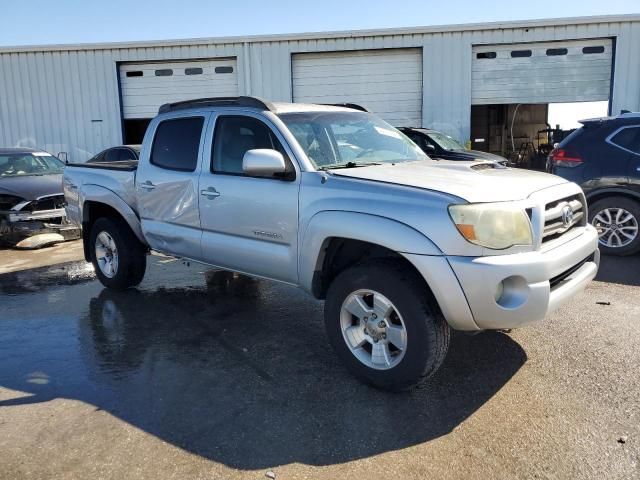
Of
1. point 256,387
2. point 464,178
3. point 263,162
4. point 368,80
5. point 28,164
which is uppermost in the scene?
point 368,80

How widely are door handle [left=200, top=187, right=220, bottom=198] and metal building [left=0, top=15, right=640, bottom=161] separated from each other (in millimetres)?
11924

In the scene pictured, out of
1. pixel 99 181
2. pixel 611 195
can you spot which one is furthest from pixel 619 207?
pixel 99 181

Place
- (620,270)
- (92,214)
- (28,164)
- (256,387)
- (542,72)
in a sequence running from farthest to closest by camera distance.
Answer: (542,72) < (28,164) < (620,270) < (92,214) < (256,387)

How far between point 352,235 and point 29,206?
24.5 ft

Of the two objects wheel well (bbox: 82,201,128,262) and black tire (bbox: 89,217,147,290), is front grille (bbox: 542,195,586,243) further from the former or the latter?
wheel well (bbox: 82,201,128,262)

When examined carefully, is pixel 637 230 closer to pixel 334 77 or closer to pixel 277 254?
pixel 277 254

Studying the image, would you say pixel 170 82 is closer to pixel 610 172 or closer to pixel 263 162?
pixel 610 172

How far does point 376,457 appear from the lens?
2.83 meters

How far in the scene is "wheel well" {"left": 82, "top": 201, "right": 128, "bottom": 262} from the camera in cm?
604

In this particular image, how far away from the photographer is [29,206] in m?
8.99

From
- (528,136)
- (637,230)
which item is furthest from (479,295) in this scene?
(528,136)

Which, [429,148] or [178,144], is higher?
[178,144]

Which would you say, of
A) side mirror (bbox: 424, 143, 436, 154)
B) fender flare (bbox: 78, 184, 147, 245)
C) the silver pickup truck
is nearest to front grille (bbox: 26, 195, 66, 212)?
fender flare (bbox: 78, 184, 147, 245)

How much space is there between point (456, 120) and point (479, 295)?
13.3m
